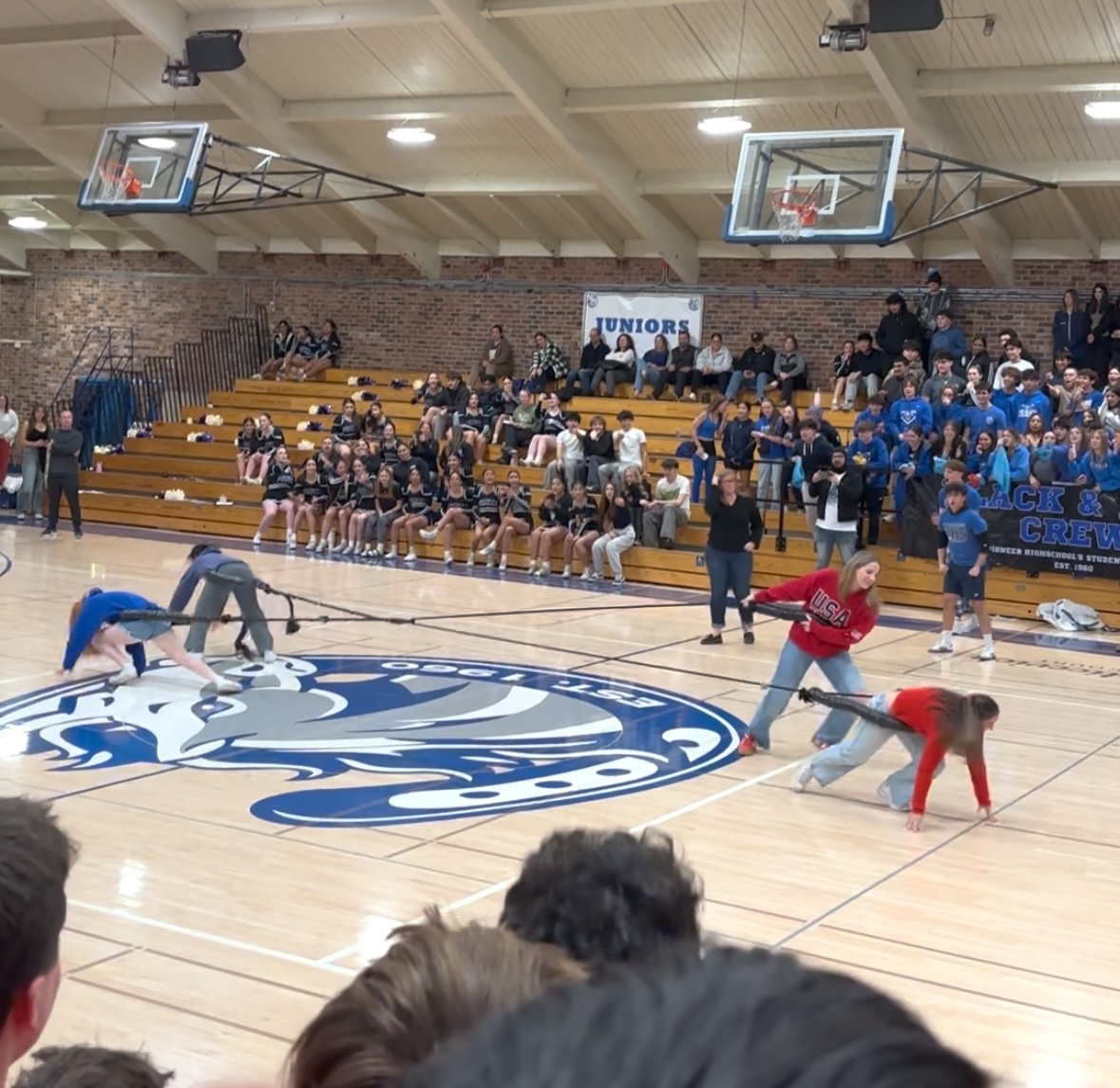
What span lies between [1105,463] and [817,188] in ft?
15.0

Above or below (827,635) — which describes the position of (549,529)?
above

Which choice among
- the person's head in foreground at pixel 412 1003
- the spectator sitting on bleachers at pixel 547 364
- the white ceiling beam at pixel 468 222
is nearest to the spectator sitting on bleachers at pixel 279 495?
the spectator sitting on bleachers at pixel 547 364

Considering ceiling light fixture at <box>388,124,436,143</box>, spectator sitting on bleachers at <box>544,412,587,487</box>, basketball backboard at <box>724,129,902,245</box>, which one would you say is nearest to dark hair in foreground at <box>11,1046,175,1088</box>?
basketball backboard at <box>724,129,902,245</box>

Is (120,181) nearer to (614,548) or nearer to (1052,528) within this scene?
(614,548)

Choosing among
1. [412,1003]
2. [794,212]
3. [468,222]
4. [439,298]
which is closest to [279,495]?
[439,298]

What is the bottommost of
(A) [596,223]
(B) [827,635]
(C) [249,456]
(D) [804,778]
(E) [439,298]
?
(D) [804,778]

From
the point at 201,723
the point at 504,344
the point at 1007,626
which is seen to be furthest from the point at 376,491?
the point at 201,723

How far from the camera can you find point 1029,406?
716 inches

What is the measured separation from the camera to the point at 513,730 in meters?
10.3

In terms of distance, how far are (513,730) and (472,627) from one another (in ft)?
15.1

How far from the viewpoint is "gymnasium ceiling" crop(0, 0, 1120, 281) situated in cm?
1706

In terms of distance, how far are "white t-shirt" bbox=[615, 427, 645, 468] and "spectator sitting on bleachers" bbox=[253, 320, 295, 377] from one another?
8.87m

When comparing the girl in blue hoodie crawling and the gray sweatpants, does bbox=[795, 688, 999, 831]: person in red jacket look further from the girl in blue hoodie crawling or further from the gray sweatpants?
the gray sweatpants

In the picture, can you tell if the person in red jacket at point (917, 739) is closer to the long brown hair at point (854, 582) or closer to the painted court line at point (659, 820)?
the painted court line at point (659, 820)
